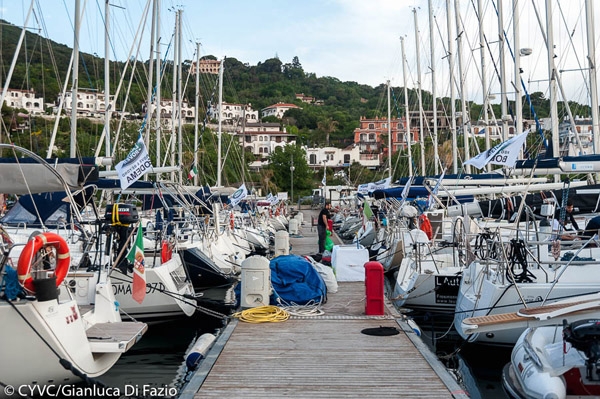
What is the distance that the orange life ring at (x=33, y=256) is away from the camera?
812 cm

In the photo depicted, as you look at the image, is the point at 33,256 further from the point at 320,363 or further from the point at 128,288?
the point at 128,288

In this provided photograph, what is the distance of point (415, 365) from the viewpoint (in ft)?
30.4

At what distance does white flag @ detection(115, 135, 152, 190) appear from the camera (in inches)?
522

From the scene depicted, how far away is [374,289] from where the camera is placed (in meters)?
12.9

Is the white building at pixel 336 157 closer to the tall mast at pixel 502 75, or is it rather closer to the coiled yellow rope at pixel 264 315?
the tall mast at pixel 502 75

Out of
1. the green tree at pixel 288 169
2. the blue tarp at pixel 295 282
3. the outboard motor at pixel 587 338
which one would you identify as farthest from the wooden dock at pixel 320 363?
the green tree at pixel 288 169

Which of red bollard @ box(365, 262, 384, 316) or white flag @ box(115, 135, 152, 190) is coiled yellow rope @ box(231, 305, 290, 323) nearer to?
red bollard @ box(365, 262, 384, 316)

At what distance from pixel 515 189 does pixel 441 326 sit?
6.20m

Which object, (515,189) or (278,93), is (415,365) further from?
(278,93)

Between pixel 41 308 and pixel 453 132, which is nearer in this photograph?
pixel 41 308

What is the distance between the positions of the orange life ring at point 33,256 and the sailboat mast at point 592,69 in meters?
15.4

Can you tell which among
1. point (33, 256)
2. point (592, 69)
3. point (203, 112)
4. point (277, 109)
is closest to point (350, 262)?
point (592, 69)

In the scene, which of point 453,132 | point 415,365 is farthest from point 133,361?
point 453,132

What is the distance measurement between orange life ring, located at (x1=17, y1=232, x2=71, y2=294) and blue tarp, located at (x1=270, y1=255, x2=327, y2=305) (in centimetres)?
571
